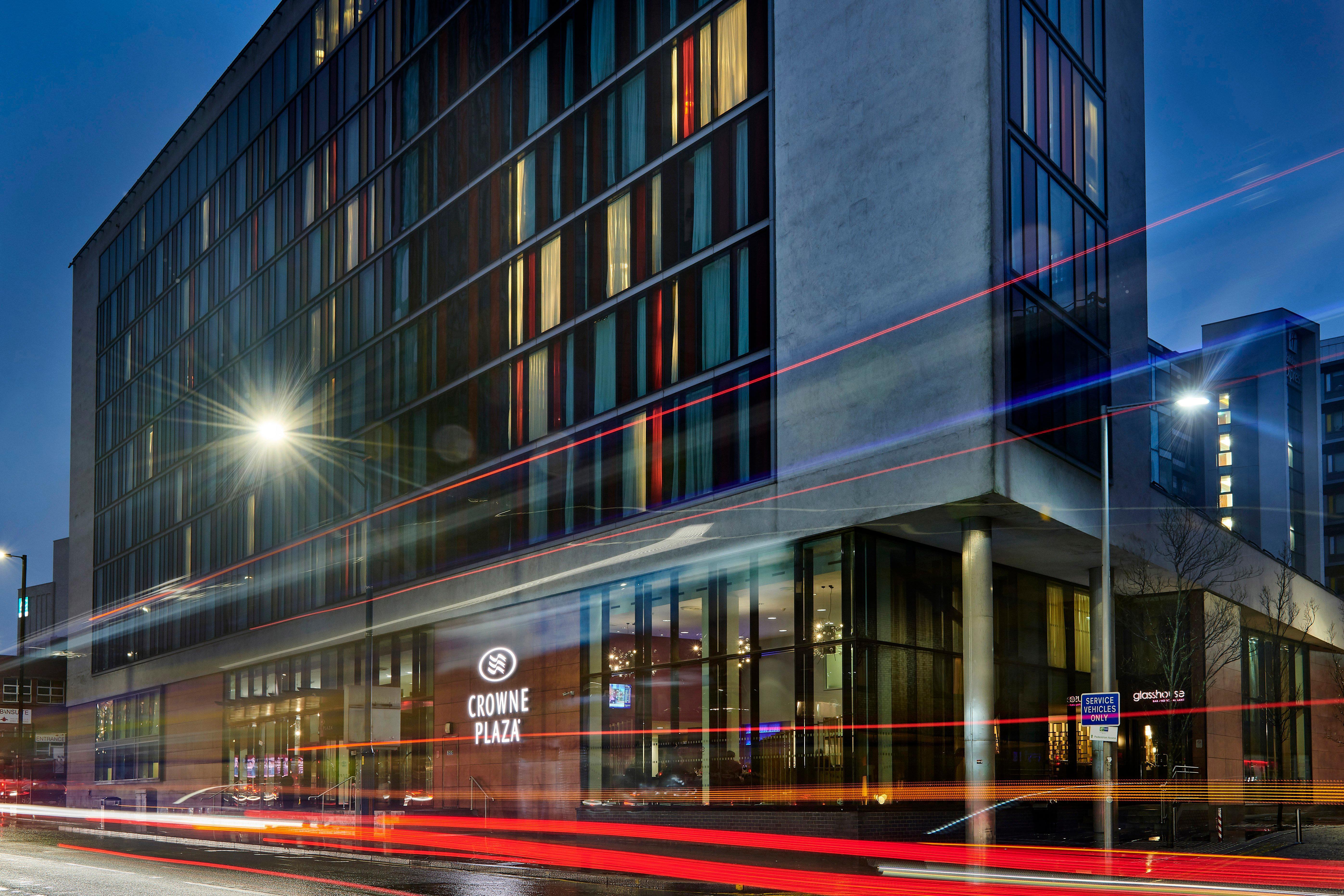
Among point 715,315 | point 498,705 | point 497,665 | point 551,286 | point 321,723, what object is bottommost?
point 321,723

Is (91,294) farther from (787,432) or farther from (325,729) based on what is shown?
(787,432)

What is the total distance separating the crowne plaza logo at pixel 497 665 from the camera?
40281 mm

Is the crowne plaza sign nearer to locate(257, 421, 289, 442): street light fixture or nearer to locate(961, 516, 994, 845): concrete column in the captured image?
locate(257, 421, 289, 442): street light fixture

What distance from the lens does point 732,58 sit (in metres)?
33.4

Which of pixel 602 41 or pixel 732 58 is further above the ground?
pixel 602 41

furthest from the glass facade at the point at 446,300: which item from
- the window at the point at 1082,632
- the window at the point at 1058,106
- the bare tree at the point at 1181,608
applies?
the window at the point at 1082,632

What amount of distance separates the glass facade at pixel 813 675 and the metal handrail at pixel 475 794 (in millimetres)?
5368

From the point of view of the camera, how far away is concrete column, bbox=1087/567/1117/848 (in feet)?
80.9

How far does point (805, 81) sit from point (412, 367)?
73.2ft

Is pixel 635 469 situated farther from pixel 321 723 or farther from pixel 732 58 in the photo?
pixel 321 723

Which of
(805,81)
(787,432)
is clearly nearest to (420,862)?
(787,432)

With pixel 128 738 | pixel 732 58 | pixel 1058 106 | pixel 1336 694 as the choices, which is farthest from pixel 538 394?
pixel 128 738

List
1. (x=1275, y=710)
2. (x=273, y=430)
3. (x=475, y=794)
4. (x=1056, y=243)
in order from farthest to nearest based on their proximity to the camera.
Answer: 1. (x=1275, y=710)
2. (x=475, y=794)
3. (x=1056, y=243)
4. (x=273, y=430)

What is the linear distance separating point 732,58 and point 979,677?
17920 millimetres
